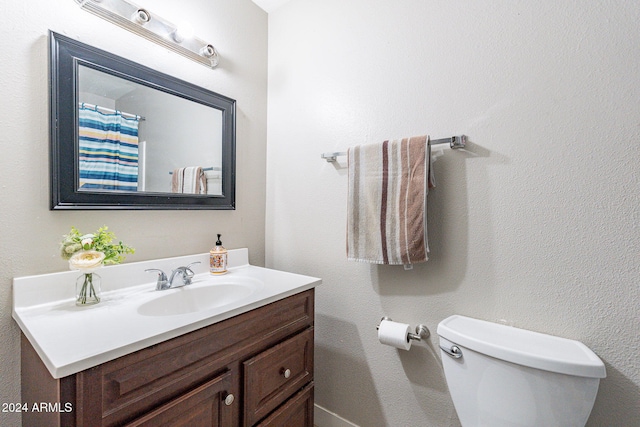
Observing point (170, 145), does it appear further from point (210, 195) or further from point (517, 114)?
point (517, 114)

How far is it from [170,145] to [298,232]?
0.77 metres

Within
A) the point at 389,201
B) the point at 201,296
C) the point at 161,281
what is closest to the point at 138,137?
the point at 161,281

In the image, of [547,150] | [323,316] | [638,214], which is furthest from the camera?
[323,316]

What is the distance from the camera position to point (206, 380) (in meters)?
0.87

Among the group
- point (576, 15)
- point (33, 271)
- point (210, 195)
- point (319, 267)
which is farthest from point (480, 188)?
point (33, 271)

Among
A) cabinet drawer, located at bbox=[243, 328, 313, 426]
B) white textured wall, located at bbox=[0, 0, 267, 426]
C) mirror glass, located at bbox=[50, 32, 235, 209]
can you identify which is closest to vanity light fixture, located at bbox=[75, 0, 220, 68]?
white textured wall, located at bbox=[0, 0, 267, 426]

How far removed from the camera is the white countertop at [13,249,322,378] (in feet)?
2.19

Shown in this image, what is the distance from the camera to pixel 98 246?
98 cm

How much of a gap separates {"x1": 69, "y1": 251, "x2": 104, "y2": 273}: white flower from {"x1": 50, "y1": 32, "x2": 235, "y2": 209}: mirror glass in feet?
0.69

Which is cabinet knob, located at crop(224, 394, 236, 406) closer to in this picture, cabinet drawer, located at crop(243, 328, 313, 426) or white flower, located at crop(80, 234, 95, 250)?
cabinet drawer, located at crop(243, 328, 313, 426)

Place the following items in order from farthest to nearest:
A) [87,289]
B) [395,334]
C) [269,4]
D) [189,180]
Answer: [269,4] < [189,180] < [395,334] < [87,289]

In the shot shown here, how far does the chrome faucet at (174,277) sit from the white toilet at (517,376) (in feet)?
3.39

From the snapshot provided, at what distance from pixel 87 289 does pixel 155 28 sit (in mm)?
1061

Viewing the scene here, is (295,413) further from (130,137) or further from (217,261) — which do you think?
(130,137)
